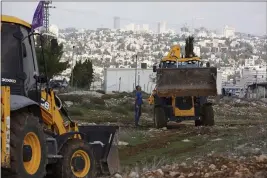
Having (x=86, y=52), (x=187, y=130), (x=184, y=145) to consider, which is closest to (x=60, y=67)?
(x=187, y=130)

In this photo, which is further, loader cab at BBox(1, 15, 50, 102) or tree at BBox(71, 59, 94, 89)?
tree at BBox(71, 59, 94, 89)

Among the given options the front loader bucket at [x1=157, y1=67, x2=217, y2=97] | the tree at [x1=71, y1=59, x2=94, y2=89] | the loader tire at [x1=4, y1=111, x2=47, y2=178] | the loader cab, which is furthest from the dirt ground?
the tree at [x1=71, y1=59, x2=94, y2=89]

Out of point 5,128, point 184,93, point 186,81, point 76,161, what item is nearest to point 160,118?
point 184,93

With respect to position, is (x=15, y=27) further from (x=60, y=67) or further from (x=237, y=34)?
(x=237, y=34)

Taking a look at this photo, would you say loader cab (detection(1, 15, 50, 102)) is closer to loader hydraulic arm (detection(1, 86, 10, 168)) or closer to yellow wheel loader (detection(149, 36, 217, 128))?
loader hydraulic arm (detection(1, 86, 10, 168))

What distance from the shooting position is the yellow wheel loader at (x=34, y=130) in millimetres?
6766

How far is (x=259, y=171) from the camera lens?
7605 mm

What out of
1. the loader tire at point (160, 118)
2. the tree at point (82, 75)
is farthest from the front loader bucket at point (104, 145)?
the tree at point (82, 75)

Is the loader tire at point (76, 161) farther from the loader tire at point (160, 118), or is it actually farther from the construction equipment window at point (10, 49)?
the loader tire at point (160, 118)

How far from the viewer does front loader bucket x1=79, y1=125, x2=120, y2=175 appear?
9547 millimetres

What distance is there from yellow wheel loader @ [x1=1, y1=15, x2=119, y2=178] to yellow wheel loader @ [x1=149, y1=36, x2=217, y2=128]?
969 centimetres

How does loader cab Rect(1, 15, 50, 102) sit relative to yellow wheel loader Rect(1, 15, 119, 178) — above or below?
above

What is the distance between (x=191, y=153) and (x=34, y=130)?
611cm

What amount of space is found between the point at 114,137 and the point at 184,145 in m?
5.41
